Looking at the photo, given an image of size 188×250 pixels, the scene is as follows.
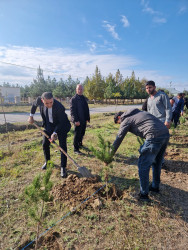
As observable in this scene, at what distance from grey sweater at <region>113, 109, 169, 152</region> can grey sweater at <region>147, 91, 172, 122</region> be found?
1108 mm

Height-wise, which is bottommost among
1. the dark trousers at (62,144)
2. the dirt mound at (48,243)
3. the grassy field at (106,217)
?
the dirt mound at (48,243)

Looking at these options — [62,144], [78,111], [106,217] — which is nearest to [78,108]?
[78,111]

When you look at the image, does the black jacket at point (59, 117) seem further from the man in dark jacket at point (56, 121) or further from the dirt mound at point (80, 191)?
the dirt mound at point (80, 191)

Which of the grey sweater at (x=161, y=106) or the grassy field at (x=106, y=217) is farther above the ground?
the grey sweater at (x=161, y=106)

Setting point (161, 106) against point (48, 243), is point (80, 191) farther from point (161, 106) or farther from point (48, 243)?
point (161, 106)

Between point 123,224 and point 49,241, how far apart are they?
3.21 feet

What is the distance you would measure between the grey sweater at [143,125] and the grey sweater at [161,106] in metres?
1.11

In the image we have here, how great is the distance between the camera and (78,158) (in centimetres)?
434

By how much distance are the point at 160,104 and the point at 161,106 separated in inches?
2.1

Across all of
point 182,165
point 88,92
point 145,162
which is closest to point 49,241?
point 145,162

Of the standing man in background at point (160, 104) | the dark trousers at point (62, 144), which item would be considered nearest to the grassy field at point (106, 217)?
the dark trousers at point (62, 144)

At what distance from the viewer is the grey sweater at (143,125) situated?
2322 millimetres

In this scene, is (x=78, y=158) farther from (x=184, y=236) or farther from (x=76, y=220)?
(x=184, y=236)

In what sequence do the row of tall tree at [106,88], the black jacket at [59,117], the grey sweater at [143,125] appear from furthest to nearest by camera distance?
the row of tall tree at [106,88]
the black jacket at [59,117]
the grey sweater at [143,125]
